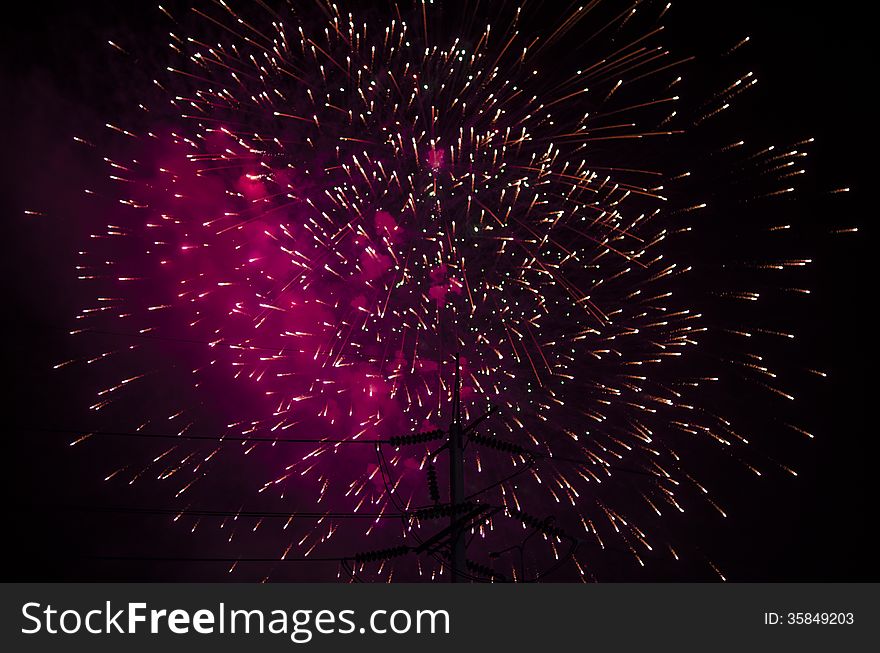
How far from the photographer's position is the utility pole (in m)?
14.7

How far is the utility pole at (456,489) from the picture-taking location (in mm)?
14656

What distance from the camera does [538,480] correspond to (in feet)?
59.3

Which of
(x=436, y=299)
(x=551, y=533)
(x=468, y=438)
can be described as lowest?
(x=551, y=533)

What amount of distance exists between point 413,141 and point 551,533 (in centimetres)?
819

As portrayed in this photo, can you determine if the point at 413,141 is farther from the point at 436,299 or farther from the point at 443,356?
the point at 443,356

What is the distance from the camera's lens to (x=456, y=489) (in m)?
15.2
